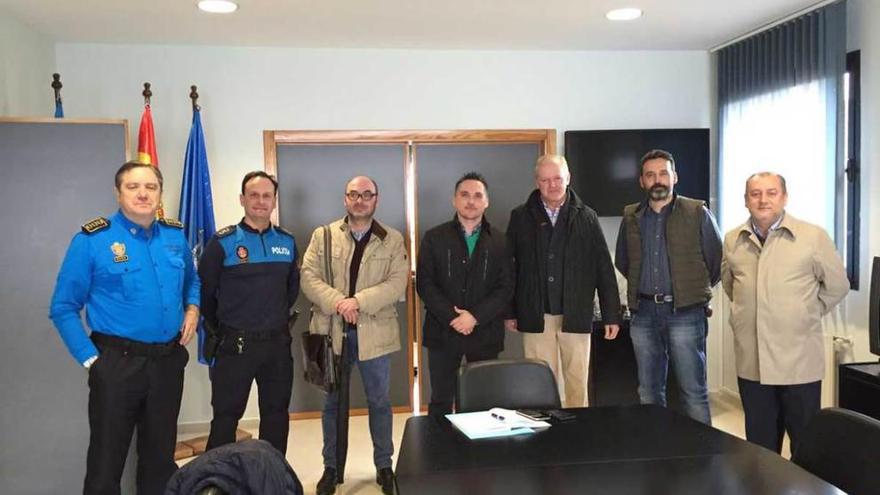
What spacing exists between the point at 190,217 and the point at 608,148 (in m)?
2.72

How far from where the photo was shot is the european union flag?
13.0 ft

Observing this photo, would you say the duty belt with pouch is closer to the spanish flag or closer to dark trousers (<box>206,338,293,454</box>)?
dark trousers (<box>206,338,293,454</box>)

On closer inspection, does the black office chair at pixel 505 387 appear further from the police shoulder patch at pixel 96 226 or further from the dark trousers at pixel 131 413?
the police shoulder patch at pixel 96 226

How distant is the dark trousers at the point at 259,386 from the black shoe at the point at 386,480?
1.71 ft

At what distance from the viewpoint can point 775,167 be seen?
4.13 meters

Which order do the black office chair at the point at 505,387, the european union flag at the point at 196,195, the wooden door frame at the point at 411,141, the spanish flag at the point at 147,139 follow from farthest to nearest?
the wooden door frame at the point at 411,141 → the european union flag at the point at 196,195 → the spanish flag at the point at 147,139 → the black office chair at the point at 505,387

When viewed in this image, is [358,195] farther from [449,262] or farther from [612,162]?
[612,162]

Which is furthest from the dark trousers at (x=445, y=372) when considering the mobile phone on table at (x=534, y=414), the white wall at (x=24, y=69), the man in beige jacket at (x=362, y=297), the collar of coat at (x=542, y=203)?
the white wall at (x=24, y=69)

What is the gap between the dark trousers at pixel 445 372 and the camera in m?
3.22

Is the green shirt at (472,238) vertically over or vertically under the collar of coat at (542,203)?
under

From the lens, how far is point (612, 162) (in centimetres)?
454

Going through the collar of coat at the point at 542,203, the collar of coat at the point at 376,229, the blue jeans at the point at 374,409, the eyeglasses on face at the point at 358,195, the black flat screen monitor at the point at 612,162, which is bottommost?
the blue jeans at the point at 374,409

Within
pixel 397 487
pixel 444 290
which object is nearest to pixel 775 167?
pixel 444 290

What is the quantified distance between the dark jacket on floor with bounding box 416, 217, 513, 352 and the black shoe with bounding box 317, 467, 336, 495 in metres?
0.78
